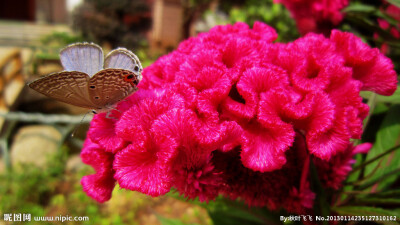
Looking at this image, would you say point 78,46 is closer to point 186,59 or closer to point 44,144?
point 186,59

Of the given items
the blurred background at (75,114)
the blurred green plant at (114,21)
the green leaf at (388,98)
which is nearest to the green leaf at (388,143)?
the green leaf at (388,98)

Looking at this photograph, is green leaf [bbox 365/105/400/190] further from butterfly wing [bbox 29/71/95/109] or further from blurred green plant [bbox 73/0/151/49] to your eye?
blurred green plant [bbox 73/0/151/49]

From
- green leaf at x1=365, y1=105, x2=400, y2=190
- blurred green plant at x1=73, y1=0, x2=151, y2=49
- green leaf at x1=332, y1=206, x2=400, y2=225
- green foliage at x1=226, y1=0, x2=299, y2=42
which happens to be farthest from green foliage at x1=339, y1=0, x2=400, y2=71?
blurred green plant at x1=73, y1=0, x2=151, y2=49

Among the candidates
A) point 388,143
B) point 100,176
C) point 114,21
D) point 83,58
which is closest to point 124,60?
point 83,58

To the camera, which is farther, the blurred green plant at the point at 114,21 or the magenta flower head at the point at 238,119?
the blurred green plant at the point at 114,21

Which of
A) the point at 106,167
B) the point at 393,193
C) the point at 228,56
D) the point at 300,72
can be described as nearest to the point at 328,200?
the point at 393,193

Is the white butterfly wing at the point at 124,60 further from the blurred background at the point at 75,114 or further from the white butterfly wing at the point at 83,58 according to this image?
the blurred background at the point at 75,114
